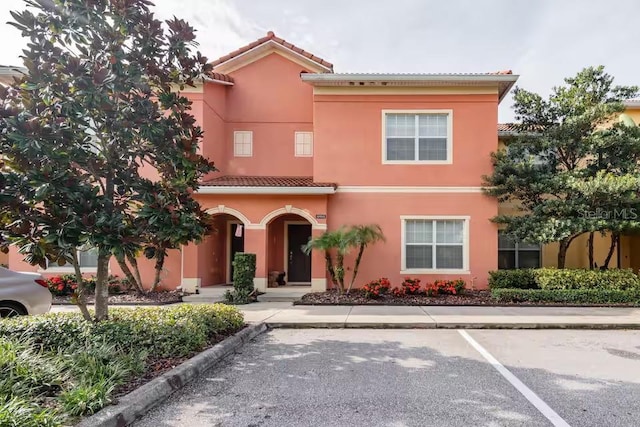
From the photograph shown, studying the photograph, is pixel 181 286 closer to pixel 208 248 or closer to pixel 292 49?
pixel 208 248

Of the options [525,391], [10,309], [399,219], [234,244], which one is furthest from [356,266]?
[10,309]

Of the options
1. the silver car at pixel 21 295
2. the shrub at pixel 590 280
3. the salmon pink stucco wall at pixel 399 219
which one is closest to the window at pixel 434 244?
the salmon pink stucco wall at pixel 399 219

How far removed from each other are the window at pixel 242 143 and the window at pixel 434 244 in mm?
6357

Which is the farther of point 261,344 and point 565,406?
point 261,344

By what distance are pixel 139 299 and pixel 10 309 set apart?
4.15 m

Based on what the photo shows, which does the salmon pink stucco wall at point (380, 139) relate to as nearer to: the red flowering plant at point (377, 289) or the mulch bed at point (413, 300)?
the red flowering plant at point (377, 289)

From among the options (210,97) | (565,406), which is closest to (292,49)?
(210,97)

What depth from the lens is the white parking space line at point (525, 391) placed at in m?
3.91

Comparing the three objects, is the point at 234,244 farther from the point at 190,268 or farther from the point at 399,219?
the point at 399,219

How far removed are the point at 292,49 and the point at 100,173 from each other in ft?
34.7

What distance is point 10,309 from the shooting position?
741 cm


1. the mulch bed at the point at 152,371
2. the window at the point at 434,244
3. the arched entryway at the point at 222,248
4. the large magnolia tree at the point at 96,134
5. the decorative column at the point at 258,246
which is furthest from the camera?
the arched entryway at the point at 222,248

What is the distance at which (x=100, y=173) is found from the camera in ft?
19.3

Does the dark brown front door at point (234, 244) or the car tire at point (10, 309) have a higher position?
the dark brown front door at point (234, 244)
